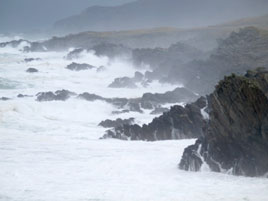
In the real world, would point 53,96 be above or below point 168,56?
below

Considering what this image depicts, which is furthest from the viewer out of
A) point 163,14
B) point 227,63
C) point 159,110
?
point 163,14

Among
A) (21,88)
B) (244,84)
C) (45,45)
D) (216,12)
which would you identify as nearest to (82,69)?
(21,88)

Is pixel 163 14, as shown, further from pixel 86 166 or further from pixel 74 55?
pixel 86 166

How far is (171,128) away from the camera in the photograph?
2152cm

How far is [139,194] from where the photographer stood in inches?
497

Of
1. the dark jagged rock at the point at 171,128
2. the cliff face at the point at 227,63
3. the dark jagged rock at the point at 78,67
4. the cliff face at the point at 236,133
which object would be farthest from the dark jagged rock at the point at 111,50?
the cliff face at the point at 236,133

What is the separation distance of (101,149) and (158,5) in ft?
516

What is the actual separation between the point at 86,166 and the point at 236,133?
18.2 ft

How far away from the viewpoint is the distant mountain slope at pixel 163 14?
408 feet

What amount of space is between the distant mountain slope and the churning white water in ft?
295

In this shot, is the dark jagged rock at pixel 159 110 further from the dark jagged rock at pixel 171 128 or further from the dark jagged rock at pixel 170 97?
the dark jagged rock at pixel 171 128

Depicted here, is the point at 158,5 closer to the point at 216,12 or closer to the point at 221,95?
the point at 216,12

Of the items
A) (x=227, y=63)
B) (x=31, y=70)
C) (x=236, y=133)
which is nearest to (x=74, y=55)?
(x=31, y=70)

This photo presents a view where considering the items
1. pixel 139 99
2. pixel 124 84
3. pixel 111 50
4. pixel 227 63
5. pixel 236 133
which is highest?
pixel 111 50
